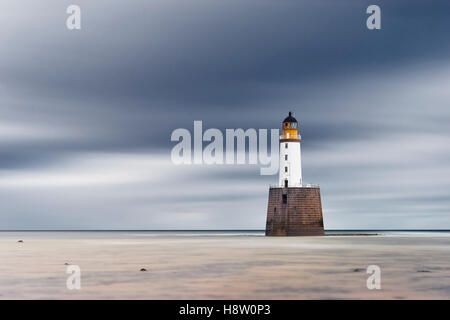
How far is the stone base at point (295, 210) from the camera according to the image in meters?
64.2

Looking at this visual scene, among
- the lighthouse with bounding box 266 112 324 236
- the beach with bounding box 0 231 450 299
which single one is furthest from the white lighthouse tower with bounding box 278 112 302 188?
the beach with bounding box 0 231 450 299

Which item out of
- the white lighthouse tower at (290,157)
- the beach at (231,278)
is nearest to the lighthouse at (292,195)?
the white lighthouse tower at (290,157)

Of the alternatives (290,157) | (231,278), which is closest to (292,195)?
(290,157)

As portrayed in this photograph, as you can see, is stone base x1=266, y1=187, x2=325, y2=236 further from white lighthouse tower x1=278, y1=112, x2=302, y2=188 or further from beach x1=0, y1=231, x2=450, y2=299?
beach x1=0, y1=231, x2=450, y2=299

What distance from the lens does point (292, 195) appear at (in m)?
64.1

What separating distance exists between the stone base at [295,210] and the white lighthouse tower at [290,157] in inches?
31.8

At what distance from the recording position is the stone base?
64188 millimetres

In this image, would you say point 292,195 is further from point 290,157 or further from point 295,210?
point 290,157

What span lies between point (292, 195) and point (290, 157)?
329 centimetres
